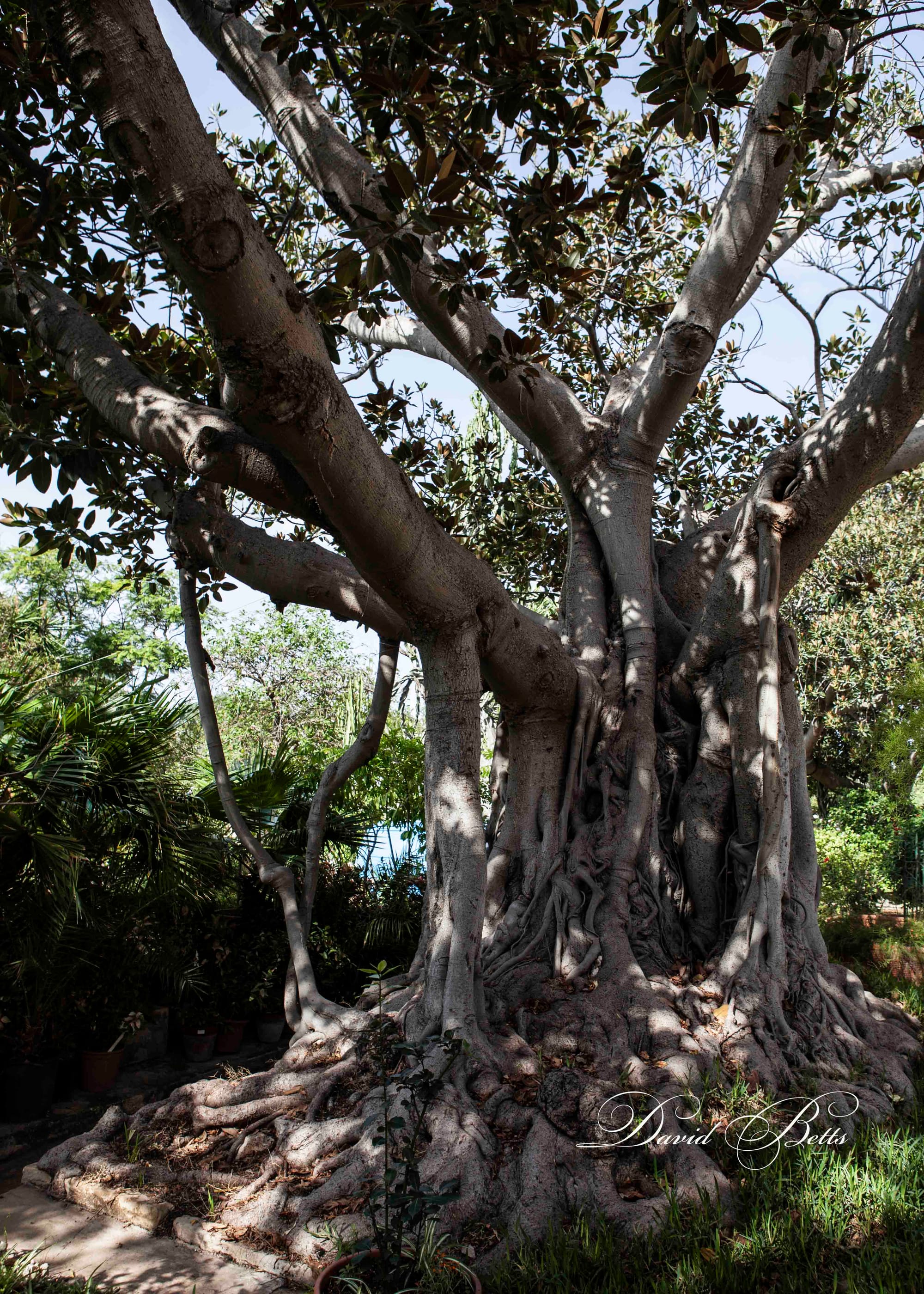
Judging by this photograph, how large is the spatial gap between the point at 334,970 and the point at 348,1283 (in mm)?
4582

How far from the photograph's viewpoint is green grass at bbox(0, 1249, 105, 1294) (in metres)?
3.04

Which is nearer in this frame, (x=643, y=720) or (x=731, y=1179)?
(x=731, y=1179)

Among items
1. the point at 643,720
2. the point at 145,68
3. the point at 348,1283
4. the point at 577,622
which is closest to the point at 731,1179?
the point at 348,1283

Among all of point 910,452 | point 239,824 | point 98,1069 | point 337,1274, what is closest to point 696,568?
point 910,452

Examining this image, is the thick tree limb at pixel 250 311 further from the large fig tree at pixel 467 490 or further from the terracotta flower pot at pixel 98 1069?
the terracotta flower pot at pixel 98 1069

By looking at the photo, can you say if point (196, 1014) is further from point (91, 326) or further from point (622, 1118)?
point (91, 326)

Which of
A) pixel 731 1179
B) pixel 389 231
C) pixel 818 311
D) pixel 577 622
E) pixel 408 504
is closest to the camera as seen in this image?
pixel 389 231

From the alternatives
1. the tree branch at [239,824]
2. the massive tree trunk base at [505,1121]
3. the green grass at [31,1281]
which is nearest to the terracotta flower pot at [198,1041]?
the tree branch at [239,824]

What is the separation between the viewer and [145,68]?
289 cm

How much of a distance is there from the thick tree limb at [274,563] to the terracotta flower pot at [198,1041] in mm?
3415

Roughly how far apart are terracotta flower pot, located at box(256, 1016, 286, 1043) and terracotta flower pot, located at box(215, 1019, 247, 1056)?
26 cm

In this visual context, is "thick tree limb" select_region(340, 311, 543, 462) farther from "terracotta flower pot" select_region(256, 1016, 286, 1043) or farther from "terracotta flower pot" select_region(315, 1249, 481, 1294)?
"terracotta flower pot" select_region(315, 1249, 481, 1294)

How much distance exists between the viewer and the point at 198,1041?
646 cm

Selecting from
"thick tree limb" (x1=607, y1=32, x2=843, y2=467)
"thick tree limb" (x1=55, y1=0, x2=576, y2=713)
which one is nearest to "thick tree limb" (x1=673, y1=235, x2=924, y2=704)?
"thick tree limb" (x1=607, y1=32, x2=843, y2=467)
